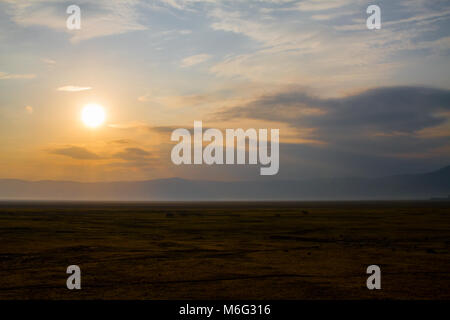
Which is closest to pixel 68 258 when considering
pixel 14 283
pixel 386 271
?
pixel 14 283

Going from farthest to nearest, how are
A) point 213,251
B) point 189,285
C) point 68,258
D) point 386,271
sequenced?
point 213,251
point 68,258
point 386,271
point 189,285

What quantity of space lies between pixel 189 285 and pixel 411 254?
15691 millimetres

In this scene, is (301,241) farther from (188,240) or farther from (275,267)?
(275,267)

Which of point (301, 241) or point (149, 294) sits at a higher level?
point (301, 241)

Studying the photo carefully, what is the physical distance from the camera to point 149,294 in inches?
641

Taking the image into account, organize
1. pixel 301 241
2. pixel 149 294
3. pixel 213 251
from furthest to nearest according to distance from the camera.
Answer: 1. pixel 301 241
2. pixel 213 251
3. pixel 149 294

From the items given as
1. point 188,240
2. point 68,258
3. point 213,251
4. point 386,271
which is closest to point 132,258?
point 68,258

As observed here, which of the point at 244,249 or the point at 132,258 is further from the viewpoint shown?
the point at 244,249

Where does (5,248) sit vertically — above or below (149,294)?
above

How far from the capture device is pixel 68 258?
992 inches

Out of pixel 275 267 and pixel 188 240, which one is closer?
pixel 275 267

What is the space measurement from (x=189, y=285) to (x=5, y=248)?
18.3m
